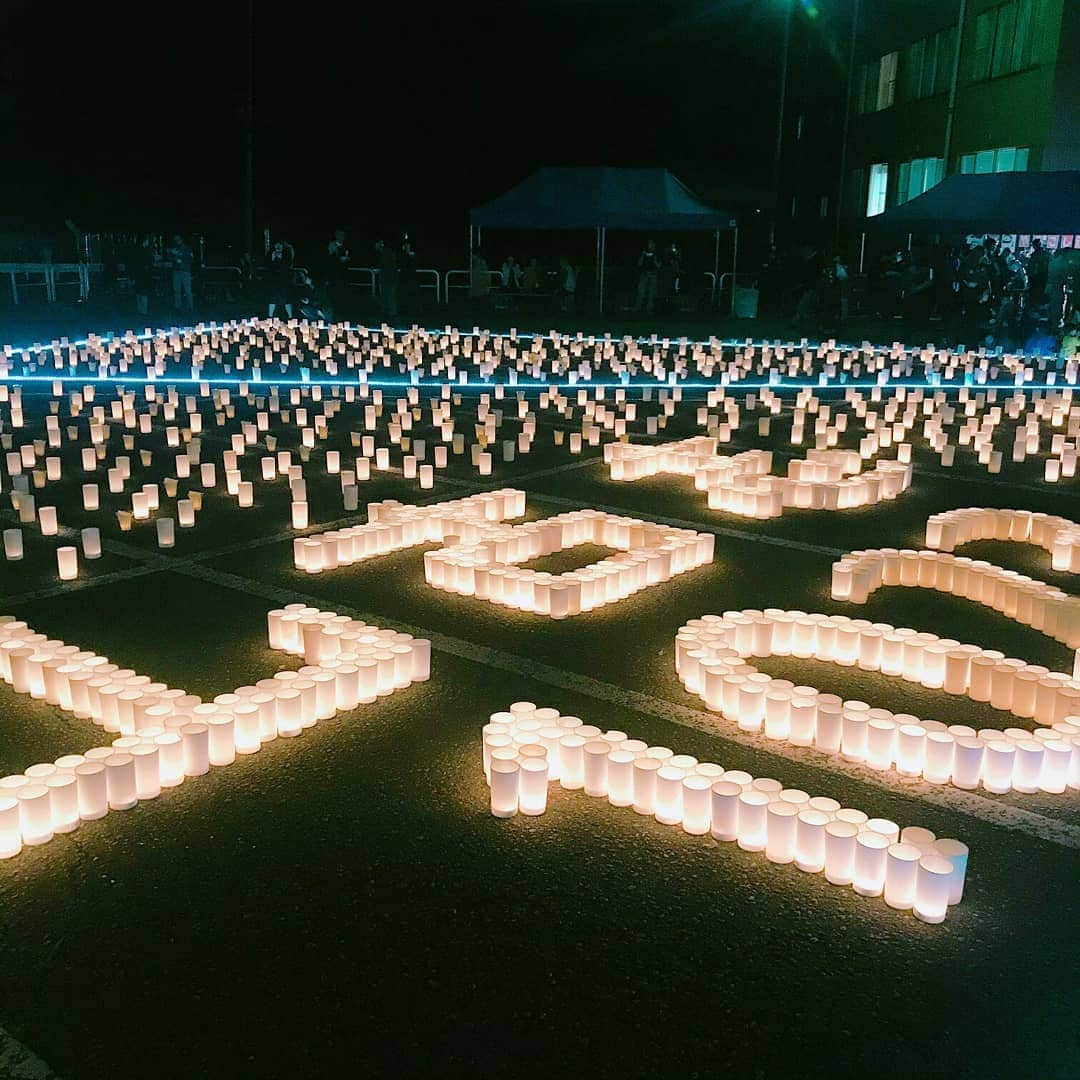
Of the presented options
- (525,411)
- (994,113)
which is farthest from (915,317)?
(525,411)

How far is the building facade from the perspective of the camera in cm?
2528

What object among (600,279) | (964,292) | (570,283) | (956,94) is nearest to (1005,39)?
(956,94)

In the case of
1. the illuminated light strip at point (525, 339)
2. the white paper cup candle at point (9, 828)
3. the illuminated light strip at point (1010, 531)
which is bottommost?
the white paper cup candle at point (9, 828)

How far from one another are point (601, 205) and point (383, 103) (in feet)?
67.3

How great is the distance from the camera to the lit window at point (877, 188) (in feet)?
117

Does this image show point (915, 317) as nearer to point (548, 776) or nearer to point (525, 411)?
point (525, 411)

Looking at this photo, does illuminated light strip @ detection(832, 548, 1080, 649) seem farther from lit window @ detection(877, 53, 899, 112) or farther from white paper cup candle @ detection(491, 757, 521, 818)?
lit window @ detection(877, 53, 899, 112)

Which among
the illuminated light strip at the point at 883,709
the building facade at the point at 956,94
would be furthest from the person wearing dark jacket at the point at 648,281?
the illuminated light strip at the point at 883,709

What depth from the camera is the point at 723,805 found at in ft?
12.6

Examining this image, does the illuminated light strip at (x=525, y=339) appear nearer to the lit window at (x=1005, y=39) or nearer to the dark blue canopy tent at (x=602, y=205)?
the dark blue canopy tent at (x=602, y=205)

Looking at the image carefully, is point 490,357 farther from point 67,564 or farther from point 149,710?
point 149,710

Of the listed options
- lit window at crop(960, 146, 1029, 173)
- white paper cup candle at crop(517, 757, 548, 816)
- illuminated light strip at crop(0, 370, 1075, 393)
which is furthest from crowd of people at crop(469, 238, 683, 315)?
white paper cup candle at crop(517, 757, 548, 816)

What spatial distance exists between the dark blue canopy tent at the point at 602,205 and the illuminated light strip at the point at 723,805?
19.2 m

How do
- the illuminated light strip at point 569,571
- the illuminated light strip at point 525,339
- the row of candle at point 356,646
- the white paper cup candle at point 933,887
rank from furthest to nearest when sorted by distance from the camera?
the illuminated light strip at point 525,339
the illuminated light strip at point 569,571
the row of candle at point 356,646
the white paper cup candle at point 933,887
